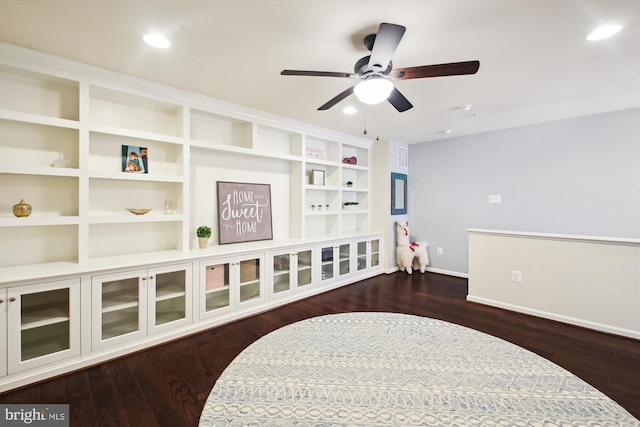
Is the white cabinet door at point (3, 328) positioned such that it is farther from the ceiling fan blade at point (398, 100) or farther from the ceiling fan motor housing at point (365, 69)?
the ceiling fan blade at point (398, 100)

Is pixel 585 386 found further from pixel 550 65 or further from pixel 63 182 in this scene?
pixel 63 182

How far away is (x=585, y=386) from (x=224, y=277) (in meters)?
2.83

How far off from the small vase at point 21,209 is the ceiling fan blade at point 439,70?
2854mm

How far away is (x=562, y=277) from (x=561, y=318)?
1.45 feet

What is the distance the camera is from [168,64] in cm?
236

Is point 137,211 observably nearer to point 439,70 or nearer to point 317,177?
point 317,177

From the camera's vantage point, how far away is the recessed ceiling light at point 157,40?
196cm

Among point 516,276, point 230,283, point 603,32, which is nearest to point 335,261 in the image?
point 230,283

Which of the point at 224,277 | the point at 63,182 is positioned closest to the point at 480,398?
the point at 224,277

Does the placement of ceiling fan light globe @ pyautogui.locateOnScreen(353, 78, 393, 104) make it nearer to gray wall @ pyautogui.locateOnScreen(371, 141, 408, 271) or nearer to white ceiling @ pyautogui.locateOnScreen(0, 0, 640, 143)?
white ceiling @ pyautogui.locateOnScreen(0, 0, 640, 143)

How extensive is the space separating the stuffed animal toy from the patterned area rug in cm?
383

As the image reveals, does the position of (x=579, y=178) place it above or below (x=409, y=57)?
below

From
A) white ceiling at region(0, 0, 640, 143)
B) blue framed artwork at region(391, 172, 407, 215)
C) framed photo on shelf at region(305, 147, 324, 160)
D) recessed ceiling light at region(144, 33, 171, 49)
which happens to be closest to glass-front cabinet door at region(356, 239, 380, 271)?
blue framed artwork at region(391, 172, 407, 215)

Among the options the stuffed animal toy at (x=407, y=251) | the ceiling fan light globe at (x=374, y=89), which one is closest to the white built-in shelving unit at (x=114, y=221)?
the ceiling fan light globe at (x=374, y=89)
